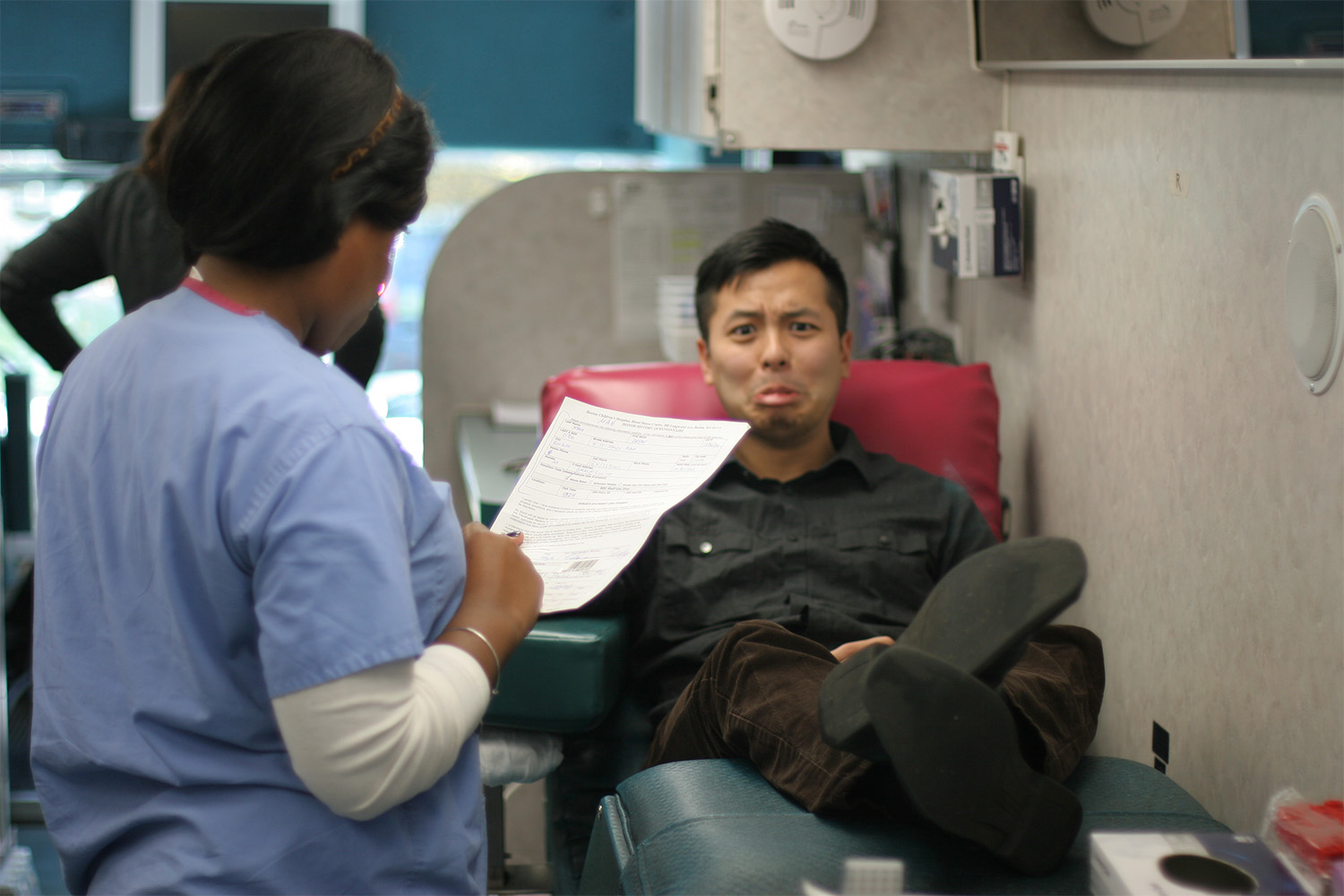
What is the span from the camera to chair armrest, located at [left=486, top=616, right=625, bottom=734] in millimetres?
1527

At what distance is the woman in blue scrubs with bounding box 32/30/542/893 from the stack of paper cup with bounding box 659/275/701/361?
1650mm

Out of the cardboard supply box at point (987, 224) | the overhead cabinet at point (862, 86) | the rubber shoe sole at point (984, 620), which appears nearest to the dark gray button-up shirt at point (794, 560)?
the cardboard supply box at point (987, 224)

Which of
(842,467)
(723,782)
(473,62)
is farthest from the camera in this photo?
(473,62)

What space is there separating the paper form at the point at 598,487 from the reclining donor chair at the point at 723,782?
10.0 inches

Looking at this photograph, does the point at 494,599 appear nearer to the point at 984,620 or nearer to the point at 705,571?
the point at 984,620

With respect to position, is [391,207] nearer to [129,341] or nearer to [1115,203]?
[129,341]

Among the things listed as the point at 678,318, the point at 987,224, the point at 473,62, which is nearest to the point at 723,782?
the point at 987,224

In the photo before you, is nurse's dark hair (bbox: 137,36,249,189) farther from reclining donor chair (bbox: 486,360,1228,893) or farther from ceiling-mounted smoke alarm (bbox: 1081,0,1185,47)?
ceiling-mounted smoke alarm (bbox: 1081,0,1185,47)

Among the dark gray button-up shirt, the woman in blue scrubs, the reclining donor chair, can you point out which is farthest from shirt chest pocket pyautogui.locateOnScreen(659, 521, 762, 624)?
the woman in blue scrubs

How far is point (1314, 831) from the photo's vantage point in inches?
35.6

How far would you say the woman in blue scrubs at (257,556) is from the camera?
0.78 m

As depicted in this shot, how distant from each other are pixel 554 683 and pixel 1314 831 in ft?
2.91

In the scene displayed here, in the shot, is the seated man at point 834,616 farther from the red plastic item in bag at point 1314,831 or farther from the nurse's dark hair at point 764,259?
the red plastic item in bag at point 1314,831

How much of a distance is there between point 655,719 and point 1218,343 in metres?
0.84
